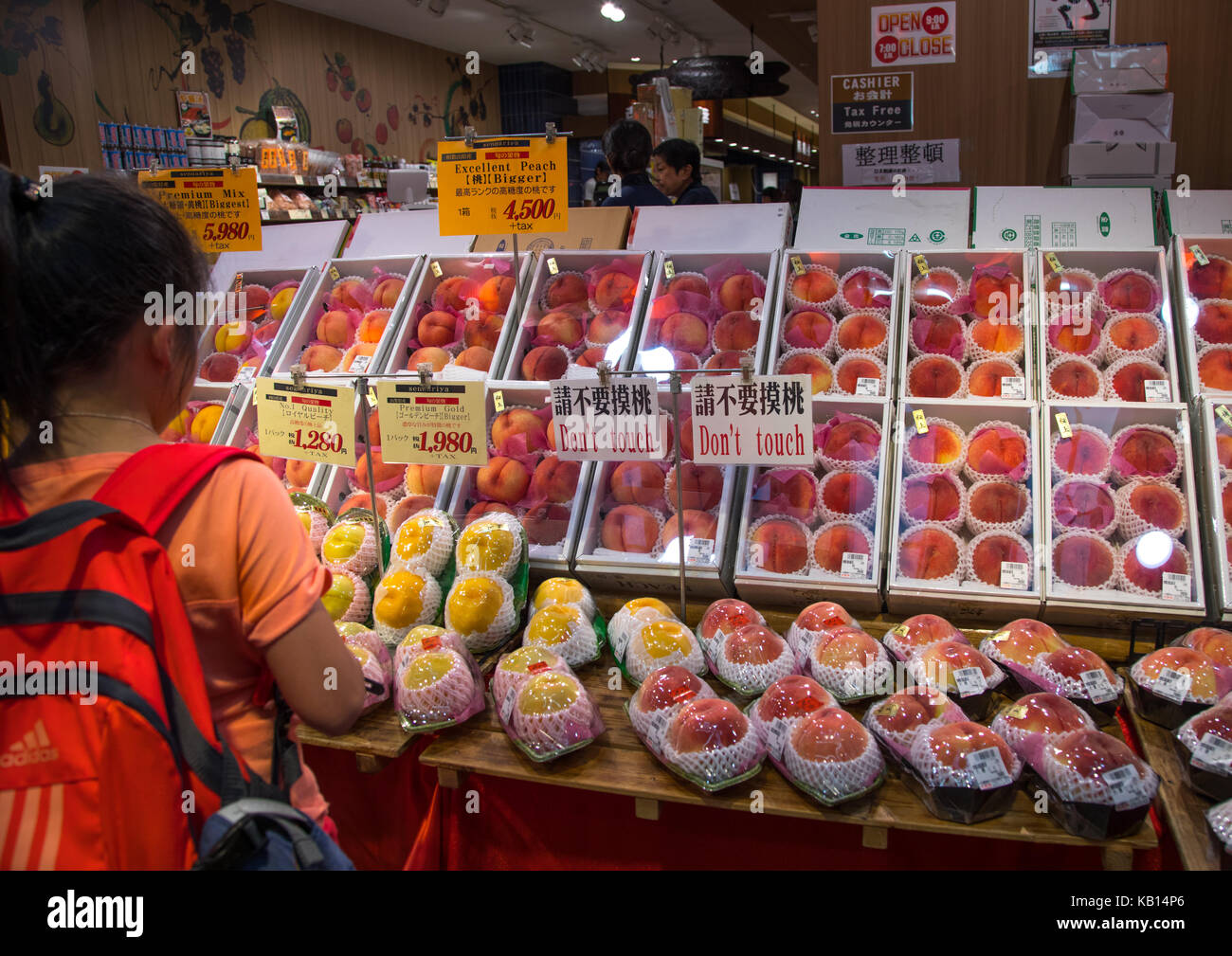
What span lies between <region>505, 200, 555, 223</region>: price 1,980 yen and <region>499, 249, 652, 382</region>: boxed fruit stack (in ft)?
1.40

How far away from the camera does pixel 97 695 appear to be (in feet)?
2.97

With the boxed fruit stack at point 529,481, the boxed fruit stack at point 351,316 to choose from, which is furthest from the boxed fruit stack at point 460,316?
the boxed fruit stack at point 529,481

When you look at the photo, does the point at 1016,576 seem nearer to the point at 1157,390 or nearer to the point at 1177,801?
the point at 1177,801

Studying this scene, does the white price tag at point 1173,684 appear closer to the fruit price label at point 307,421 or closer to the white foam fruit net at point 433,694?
the white foam fruit net at point 433,694

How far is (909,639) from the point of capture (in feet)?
6.73

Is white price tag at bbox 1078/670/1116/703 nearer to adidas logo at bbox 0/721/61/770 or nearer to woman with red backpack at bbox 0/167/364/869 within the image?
woman with red backpack at bbox 0/167/364/869

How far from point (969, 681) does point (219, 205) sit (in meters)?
2.84

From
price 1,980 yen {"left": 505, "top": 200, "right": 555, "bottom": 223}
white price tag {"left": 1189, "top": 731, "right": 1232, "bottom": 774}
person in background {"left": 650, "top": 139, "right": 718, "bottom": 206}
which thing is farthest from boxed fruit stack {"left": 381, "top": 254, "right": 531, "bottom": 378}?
white price tag {"left": 1189, "top": 731, "right": 1232, "bottom": 774}

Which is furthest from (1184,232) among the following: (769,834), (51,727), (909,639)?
(51,727)

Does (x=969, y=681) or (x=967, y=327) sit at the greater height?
(x=967, y=327)

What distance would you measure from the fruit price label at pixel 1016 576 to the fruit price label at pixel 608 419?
3.15 ft

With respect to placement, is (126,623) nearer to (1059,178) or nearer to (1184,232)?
(1184,232)

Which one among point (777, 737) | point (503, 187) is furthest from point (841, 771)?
point (503, 187)

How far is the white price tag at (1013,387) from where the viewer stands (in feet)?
8.43
